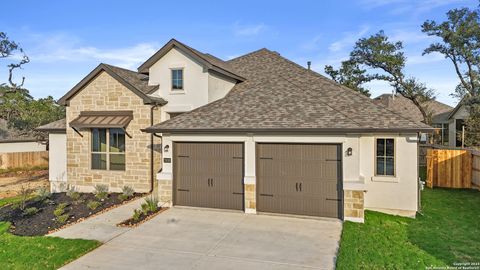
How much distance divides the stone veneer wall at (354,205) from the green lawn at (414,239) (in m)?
0.27

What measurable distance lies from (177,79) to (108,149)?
14.7ft

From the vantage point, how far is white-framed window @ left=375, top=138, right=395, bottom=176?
10538 millimetres

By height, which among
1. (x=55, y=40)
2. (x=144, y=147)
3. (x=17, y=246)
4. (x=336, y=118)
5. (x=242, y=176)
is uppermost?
(x=55, y=40)

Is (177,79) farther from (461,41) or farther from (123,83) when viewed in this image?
(461,41)

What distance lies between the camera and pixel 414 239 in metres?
8.12

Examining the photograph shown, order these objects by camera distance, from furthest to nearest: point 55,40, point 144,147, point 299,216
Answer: point 55,40
point 144,147
point 299,216

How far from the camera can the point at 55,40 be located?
18.0 m

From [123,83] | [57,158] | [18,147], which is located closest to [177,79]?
[123,83]

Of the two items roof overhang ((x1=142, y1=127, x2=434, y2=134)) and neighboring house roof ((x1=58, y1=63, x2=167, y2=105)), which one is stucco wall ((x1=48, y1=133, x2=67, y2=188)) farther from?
roof overhang ((x1=142, y1=127, x2=434, y2=134))

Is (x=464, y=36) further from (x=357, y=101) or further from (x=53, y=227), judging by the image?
(x=53, y=227)

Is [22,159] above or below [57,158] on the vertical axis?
below

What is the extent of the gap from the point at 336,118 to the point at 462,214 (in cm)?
544

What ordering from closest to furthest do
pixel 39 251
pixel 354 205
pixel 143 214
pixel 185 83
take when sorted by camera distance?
pixel 39 251
pixel 354 205
pixel 143 214
pixel 185 83

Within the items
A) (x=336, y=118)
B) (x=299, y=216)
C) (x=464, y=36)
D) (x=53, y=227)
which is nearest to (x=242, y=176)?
(x=299, y=216)
